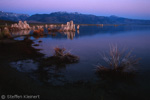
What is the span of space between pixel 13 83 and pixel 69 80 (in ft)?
8.35

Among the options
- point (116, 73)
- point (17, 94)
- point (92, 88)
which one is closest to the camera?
point (17, 94)

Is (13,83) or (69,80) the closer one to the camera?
(13,83)

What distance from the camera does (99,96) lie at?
5.38m

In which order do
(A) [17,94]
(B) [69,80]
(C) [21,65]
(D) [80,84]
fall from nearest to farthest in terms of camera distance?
(A) [17,94] → (D) [80,84] → (B) [69,80] → (C) [21,65]

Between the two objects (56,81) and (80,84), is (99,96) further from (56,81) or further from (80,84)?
(56,81)

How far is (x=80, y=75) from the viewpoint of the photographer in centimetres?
766

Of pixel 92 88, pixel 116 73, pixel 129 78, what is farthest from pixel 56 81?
pixel 129 78

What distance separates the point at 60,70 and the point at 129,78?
149 inches

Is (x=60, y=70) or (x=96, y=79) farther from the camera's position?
(x=60, y=70)

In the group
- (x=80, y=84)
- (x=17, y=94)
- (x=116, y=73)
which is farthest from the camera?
(x=116, y=73)

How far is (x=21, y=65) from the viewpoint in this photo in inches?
351

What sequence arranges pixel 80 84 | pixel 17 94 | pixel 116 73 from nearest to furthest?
pixel 17 94 → pixel 80 84 → pixel 116 73

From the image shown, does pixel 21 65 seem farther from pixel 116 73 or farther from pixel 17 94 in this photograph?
pixel 116 73

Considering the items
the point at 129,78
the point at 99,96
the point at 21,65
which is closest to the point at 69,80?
the point at 99,96
